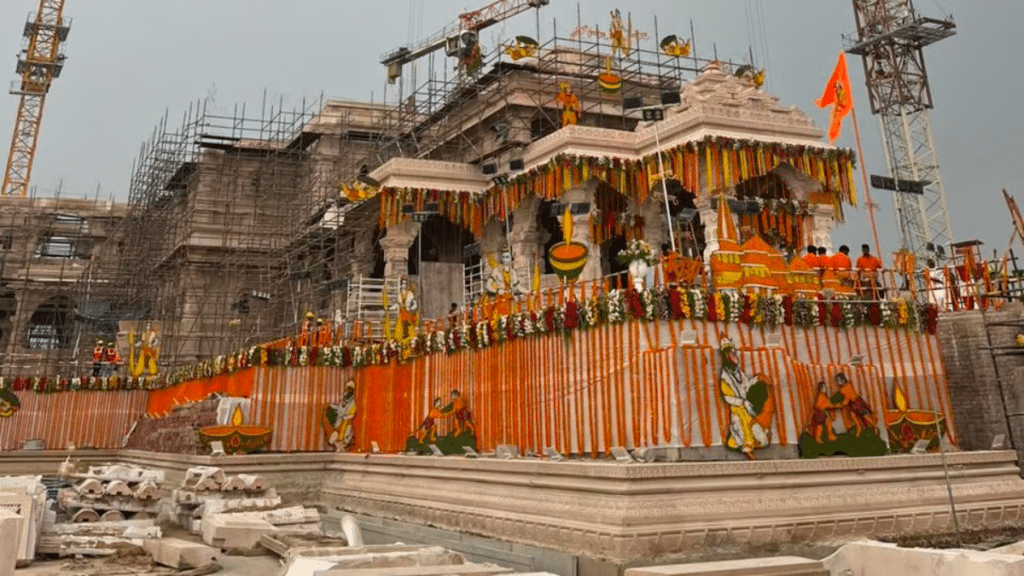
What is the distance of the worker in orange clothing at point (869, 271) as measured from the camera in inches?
553

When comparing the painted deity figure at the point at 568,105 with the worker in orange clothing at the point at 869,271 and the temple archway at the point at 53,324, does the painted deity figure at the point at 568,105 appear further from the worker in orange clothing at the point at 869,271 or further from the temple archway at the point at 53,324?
the temple archway at the point at 53,324

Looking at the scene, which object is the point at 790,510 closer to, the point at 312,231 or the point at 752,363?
the point at 752,363

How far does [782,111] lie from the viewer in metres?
20.8

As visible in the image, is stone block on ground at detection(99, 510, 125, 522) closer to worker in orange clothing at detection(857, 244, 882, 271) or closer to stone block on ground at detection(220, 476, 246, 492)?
stone block on ground at detection(220, 476, 246, 492)

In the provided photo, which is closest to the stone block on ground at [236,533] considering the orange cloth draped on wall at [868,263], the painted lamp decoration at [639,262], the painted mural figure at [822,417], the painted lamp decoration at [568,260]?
the painted lamp decoration at [568,260]

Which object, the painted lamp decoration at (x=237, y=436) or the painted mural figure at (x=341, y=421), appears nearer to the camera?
the painted lamp decoration at (x=237, y=436)

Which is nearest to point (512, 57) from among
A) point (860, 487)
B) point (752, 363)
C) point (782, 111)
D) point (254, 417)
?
point (782, 111)

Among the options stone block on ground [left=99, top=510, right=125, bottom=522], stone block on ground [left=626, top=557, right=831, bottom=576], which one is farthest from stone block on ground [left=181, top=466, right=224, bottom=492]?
stone block on ground [left=626, top=557, right=831, bottom=576]

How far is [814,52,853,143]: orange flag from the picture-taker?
16953mm

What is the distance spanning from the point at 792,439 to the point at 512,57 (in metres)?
17.5

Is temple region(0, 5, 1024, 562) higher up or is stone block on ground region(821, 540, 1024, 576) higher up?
temple region(0, 5, 1024, 562)

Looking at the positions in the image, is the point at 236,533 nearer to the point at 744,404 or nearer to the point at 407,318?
the point at 744,404

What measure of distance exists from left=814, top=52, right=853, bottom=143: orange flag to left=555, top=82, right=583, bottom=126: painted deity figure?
25.4 feet

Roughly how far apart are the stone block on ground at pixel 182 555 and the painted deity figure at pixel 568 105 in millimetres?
16449
